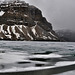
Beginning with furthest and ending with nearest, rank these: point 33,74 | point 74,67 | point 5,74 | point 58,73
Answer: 1. point 74,67
2. point 58,73
3. point 33,74
4. point 5,74

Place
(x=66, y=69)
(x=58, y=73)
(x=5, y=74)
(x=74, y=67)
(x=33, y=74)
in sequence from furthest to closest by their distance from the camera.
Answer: (x=74, y=67) < (x=66, y=69) < (x=58, y=73) < (x=33, y=74) < (x=5, y=74)

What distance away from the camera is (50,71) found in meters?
13.5

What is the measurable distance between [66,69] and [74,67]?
151cm

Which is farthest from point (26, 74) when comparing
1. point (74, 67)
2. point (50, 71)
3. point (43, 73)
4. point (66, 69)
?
point (74, 67)

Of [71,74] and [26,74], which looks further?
[71,74]

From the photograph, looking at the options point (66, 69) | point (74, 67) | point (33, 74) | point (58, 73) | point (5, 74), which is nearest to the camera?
point (5, 74)

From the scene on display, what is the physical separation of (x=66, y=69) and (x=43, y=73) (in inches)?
117

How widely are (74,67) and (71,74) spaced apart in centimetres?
340

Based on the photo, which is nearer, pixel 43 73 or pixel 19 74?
pixel 19 74

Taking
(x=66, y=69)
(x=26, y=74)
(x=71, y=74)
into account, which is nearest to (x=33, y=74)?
(x=26, y=74)

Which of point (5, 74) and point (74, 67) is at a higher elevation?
point (5, 74)

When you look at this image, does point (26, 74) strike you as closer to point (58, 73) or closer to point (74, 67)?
point (58, 73)

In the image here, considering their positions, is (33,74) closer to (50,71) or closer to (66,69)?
(50,71)

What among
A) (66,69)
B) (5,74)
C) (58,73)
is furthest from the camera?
(66,69)
